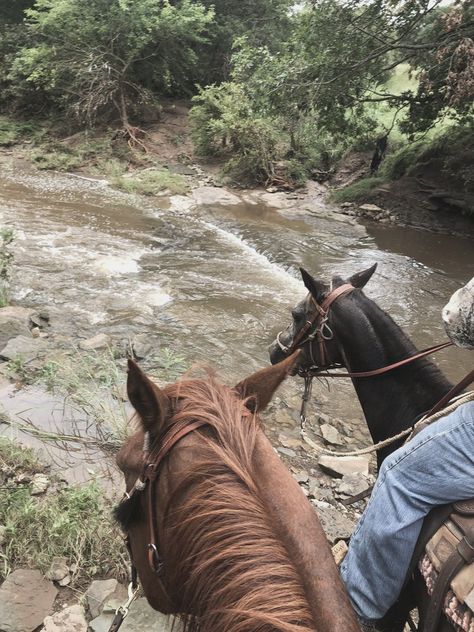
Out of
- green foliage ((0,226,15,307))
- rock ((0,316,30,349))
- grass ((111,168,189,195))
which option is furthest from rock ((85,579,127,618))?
grass ((111,168,189,195))

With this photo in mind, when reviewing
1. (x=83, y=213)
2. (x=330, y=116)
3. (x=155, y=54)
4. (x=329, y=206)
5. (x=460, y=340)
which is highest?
(x=155, y=54)

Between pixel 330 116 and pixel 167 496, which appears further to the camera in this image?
pixel 330 116

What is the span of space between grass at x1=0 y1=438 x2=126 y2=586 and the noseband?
1715 mm

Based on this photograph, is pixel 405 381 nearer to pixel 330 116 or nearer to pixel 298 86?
pixel 298 86

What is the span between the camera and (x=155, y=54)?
20391 mm

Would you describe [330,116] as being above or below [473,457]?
above

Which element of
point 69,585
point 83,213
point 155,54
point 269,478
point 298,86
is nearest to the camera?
point 269,478

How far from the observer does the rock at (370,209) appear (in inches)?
558

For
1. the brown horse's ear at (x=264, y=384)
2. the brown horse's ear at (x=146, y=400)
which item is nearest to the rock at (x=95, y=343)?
the brown horse's ear at (x=264, y=384)

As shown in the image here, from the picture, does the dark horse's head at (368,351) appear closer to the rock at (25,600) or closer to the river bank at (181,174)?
the rock at (25,600)

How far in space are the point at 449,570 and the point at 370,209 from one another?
45.6 feet

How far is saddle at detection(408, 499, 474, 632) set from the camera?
1.40 meters

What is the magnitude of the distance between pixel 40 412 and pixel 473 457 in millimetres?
3959

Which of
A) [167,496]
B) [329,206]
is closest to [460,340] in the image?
[167,496]
